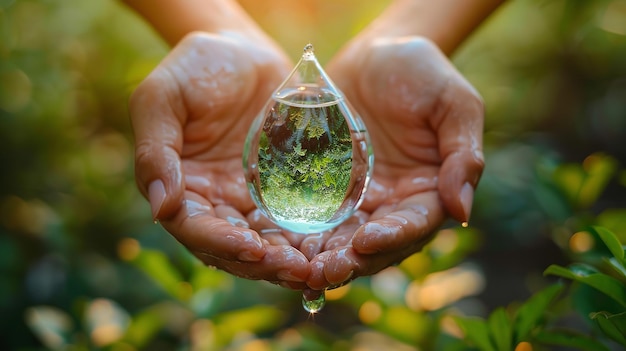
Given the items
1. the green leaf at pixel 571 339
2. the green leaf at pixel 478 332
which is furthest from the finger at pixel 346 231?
the green leaf at pixel 571 339

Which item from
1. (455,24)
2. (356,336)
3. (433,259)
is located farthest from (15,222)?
(455,24)

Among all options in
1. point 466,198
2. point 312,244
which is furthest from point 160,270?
point 466,198

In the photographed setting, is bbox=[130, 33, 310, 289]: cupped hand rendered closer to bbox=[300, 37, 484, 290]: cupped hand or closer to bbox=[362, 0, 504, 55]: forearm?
bbox=[300, 37, 484, 290]: cupped hand

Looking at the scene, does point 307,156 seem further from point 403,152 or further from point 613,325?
point 613,325

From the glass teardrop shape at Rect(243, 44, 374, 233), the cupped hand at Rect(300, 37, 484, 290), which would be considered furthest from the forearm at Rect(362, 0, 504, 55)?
the glass teardrop shape at Rect(243, 44, 374, 233)

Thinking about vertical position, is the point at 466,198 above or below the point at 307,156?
below

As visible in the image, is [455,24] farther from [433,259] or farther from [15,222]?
[15,222]
